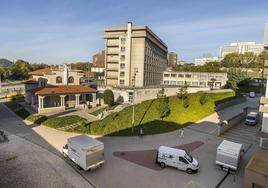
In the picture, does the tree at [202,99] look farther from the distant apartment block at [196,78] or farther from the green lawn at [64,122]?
the distant apartment block at [196,78]

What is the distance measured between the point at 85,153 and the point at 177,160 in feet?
26.8

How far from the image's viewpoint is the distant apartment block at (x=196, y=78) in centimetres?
7319

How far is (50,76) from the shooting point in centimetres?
4794

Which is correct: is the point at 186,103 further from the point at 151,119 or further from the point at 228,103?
the point at 228,103

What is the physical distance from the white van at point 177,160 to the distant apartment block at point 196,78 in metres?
59.5

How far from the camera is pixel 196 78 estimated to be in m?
76.9

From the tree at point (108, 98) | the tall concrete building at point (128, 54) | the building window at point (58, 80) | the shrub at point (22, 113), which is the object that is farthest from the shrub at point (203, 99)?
the shrub at point (22, 113)

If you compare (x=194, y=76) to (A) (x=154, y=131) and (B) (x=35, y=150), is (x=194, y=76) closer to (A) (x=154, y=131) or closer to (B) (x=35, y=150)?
(A) (x=154, y=131)

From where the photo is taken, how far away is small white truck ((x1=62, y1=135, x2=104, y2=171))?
16656 mm

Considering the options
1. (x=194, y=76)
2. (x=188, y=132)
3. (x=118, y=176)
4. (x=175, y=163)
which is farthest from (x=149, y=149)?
(x=194, y=76)

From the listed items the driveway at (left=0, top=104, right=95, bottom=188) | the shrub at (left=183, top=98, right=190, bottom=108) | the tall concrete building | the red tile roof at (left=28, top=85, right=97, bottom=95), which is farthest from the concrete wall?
the driveway at (left=0, top=104, right=95, bottom=188)

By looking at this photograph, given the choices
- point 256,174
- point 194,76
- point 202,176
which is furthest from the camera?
point 194,76

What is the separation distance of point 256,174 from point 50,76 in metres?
45.9

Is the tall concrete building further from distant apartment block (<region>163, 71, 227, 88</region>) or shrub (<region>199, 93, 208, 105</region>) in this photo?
shrub (<region>199, 93, 208, 105</region>)
